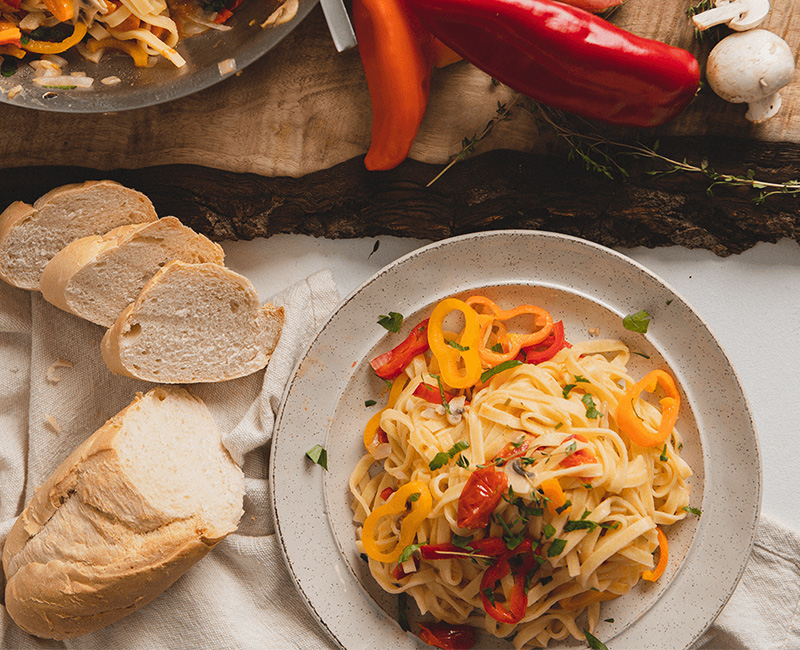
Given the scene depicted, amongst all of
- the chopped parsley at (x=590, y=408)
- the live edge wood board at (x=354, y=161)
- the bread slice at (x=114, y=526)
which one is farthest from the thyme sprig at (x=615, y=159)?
the bread slice at (x=114, y=526)

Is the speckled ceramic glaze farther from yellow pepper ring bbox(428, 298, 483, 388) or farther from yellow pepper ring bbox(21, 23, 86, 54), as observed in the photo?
yellow pepper ring bbox(21, 23, 86, 54)

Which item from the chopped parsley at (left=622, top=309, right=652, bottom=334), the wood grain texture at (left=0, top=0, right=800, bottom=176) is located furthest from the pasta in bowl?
the wood grain texture at (left=0, top=0, right=800, bottom=176)

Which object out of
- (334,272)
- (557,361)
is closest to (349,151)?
(334,272)

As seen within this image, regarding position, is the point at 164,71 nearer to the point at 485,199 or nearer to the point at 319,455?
the point at 485,199

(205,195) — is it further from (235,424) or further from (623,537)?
(623,537)

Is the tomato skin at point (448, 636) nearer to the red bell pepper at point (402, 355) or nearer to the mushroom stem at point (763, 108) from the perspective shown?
the red bell pepper at point (402, 355)
